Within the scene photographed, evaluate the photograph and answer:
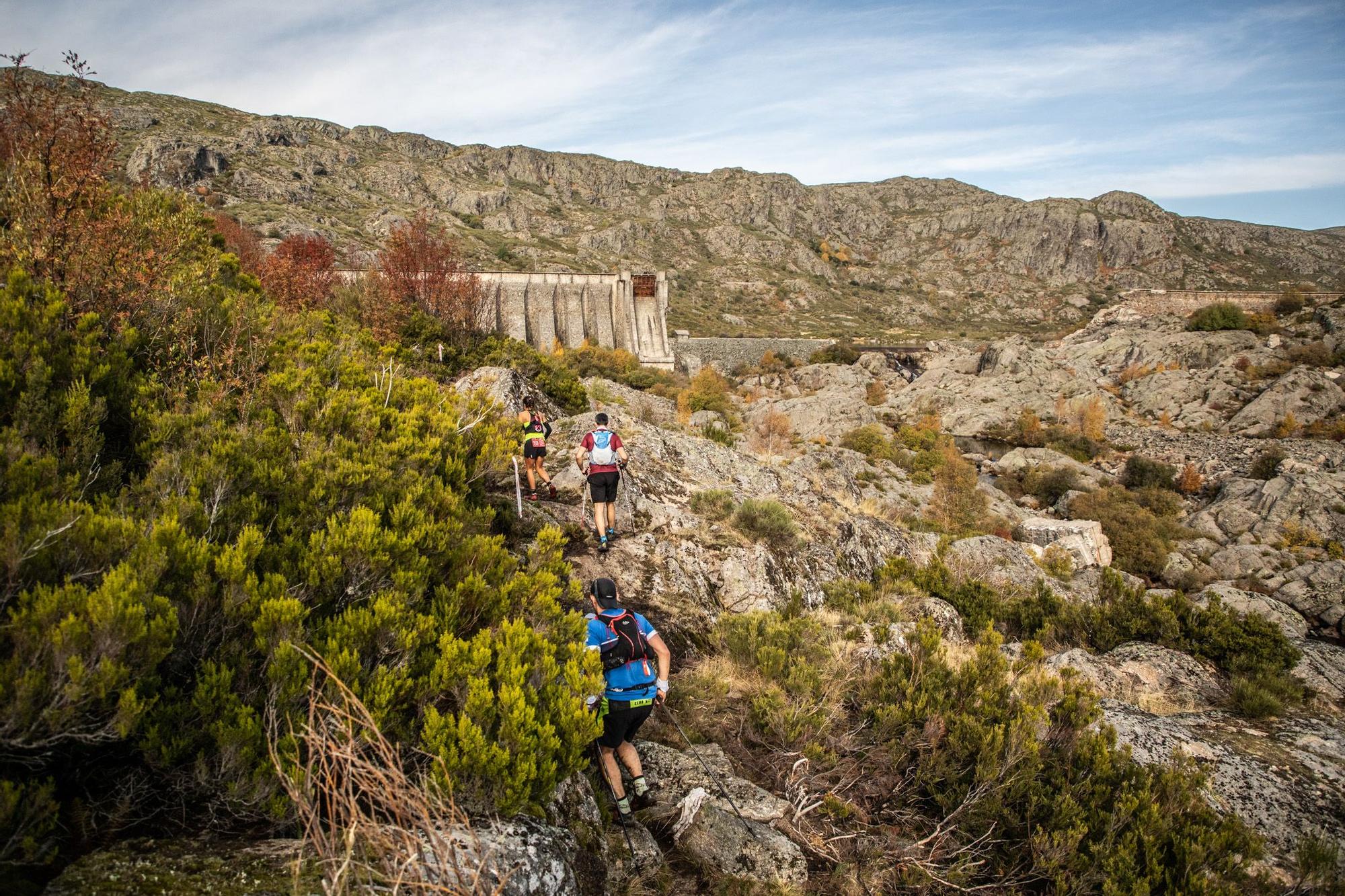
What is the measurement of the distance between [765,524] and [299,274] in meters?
14.5

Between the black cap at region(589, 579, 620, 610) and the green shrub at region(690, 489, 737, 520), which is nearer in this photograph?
the black cap at region(589, 579, 620, 610)

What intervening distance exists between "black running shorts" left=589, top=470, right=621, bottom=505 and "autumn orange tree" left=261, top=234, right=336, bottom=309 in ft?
24.4

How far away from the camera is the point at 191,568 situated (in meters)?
3.18

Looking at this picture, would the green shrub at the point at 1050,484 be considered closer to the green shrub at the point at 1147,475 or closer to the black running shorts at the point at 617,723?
the green shrub at the point at 1147,475

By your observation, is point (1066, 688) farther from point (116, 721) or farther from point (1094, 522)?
point (1094, 522)

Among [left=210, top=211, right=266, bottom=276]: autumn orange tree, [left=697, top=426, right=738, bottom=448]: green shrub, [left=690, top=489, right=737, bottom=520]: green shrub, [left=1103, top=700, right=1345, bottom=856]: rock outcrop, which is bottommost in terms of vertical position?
[left=1103, top=700, right=1345, bottom=856]: rock outcrop

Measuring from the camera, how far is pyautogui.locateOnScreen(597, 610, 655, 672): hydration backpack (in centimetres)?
448

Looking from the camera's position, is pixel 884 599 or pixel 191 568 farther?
pixel 884 599

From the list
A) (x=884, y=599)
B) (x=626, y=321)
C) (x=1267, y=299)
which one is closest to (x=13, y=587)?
(x=884, y=599)

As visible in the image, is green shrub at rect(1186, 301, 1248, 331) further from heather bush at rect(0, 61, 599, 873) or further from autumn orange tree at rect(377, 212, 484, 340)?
heather bush at rect(0, 61, 599, 873)

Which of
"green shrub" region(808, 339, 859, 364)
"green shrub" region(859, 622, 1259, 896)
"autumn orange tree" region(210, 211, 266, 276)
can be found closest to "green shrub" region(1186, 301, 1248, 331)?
"green shrub" region(808, 339, 859, 364)

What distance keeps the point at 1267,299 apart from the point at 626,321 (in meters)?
76.3

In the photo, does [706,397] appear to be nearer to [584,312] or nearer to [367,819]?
[584,312]

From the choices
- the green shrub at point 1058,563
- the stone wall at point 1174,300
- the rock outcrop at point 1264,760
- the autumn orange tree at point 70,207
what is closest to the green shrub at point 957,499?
the green shrub at point 1058,563
